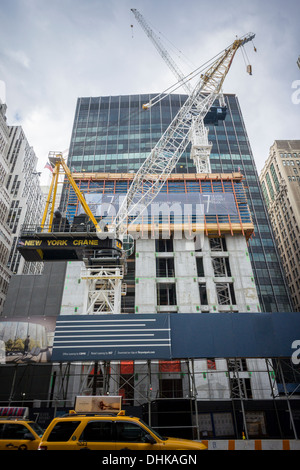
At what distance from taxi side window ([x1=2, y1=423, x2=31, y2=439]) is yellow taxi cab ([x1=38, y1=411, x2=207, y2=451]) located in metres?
1.68

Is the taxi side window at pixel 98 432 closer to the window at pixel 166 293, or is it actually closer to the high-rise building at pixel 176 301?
the high-rise building at pixel 176 301

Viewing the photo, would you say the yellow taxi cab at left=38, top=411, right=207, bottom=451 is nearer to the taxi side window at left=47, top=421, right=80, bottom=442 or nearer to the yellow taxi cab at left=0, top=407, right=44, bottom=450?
the taxi side window at left=47, top=421, right=80, bottom=442

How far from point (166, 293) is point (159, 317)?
2364 cm

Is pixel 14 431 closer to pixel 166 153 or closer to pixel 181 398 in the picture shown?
pixel 181 398

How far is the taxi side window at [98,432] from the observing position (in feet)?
28.2

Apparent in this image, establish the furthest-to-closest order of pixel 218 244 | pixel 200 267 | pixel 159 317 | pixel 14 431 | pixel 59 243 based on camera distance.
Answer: pixel 218 244, pixel 200 267, pixel 59 243, pixel 159 317, pixel 14 431

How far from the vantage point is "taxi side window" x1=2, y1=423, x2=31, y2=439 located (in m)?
9.83

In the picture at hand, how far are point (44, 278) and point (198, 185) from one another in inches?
1163

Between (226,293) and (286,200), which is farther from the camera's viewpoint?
(286,200)

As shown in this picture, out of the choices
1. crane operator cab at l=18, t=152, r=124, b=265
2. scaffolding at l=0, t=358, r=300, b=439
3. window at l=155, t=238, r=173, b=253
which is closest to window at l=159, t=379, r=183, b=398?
scaffolding at l=0, t=358, r=300, b=439

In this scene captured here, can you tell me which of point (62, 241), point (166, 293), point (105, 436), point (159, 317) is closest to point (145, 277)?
point (166, 293)

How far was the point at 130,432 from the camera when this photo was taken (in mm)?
8609

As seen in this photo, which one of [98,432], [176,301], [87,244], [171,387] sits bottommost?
[98,432]
